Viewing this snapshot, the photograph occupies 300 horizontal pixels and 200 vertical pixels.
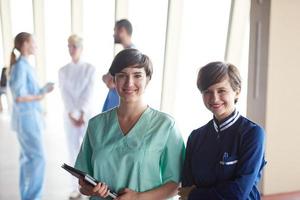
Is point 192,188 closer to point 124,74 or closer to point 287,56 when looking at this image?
point 124,74

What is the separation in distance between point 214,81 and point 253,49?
202 centimetres

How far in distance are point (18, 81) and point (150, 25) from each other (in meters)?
1.15

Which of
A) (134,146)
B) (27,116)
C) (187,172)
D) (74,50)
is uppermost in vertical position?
(74,50)

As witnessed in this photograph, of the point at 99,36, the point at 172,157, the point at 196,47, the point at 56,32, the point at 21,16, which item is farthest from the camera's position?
the point at 196,47

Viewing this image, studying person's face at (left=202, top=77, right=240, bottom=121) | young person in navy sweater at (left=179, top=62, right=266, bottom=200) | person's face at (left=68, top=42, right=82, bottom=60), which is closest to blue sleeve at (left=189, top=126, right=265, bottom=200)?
young person in navy sweater at (left=179, top=62, right=266, bottom=200)

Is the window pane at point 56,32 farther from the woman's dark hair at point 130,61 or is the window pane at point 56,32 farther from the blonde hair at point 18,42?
the woman's dark hair at point 130,61

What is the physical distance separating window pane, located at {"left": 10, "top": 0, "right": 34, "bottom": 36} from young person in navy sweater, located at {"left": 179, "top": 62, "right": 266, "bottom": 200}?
6.31ft

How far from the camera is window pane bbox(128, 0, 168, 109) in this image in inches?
120

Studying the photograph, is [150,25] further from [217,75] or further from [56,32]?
[217,75]

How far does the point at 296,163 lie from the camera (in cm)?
339

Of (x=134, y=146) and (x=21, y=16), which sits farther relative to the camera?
(x=21, y=16)

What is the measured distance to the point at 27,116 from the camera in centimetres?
279

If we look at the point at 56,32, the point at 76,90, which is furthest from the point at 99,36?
the point at 76,90

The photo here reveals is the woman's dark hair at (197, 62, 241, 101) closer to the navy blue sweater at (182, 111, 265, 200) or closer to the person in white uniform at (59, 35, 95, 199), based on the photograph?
the navy blue sweater at (182, 111, 265, 200)
